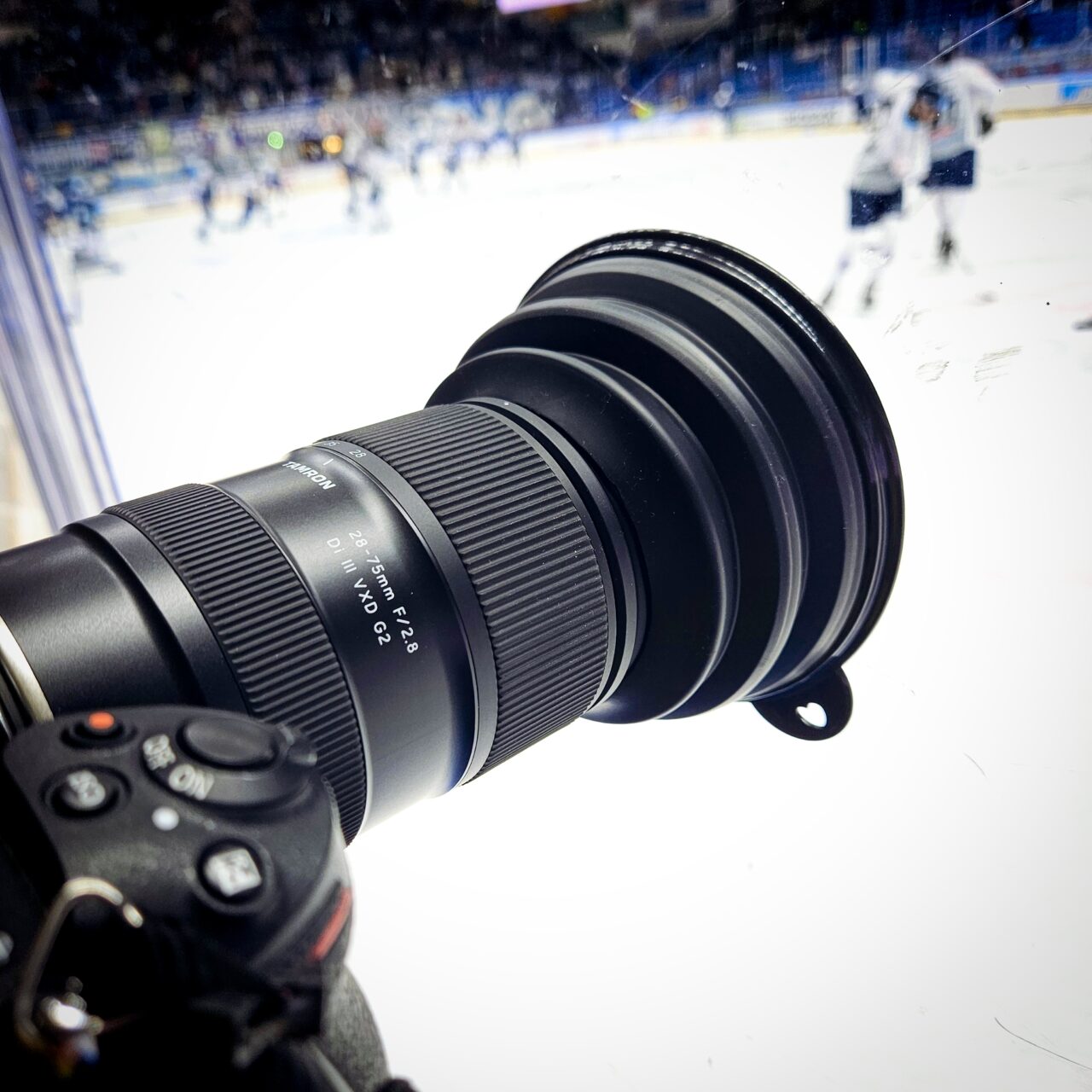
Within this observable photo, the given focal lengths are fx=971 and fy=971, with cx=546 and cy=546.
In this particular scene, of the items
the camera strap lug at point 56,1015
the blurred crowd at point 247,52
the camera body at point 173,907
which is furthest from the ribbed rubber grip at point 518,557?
the blurred crowd at point 247,52

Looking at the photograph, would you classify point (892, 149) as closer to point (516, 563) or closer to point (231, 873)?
point (516, 563)

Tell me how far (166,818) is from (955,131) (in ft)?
1.84

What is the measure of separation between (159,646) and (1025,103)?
54 centimetres

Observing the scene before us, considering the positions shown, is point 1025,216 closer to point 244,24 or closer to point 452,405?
point 452,405

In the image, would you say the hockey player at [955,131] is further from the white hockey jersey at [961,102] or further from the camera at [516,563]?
the camera at [516,563]

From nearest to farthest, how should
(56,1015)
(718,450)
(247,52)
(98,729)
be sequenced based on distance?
(56,1015), (98,729), (718,450), (247,52)

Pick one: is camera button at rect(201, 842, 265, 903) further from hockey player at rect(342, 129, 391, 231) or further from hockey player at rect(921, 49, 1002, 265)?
hockey player at rect(342, 129, 391, 231)

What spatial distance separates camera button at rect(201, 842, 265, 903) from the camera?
29cm

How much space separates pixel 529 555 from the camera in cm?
52

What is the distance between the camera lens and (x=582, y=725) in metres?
0.72

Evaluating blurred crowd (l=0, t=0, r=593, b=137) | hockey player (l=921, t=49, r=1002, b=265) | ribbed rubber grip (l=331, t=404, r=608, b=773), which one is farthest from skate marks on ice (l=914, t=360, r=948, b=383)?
blurred crowd (l=0, t=0, r=593, b=137)

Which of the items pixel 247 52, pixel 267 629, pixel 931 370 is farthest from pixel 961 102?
pixel 247 52

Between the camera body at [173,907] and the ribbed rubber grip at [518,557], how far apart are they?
0.17 meters

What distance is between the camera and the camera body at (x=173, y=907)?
25 cm
